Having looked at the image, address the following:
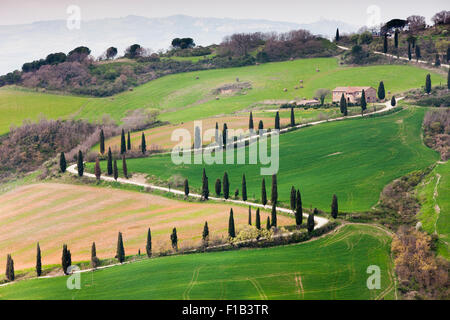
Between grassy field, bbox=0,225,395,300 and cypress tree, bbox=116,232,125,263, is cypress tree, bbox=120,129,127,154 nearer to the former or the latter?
cypress tree, bbox=116,232,125,263

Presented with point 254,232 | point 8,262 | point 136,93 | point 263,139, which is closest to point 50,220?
point 8,262

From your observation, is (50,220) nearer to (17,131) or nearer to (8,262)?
(8,262)

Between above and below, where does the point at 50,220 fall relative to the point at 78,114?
below

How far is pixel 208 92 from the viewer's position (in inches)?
6073

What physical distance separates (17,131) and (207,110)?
39.9m

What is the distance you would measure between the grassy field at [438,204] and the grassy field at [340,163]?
16.5ft

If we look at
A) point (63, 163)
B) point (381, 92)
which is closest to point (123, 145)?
point (63, 163)

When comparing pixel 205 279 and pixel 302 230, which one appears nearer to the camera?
pixel 205 279

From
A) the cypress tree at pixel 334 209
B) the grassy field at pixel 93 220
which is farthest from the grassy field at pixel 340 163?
the grassy field at pixel 93 220

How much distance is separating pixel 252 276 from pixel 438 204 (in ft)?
83.5

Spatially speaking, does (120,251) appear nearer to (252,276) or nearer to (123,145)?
(252,276)

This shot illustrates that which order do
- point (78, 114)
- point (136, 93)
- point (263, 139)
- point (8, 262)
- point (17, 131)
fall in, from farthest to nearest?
point (136, 93) → point (78, 114) → point (17, 131) → point (263, 139) → point (8, 262)

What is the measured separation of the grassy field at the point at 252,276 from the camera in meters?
58.2

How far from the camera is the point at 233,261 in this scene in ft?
214
